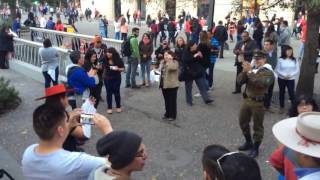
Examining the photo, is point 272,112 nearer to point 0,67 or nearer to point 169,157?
A: point 169,157

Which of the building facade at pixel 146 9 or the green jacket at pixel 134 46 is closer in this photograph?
the green jacket at pixel 134 46

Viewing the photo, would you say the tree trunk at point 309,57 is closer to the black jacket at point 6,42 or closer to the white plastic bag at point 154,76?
the white plastic bag at point 154,76

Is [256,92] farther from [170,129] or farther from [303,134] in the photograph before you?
[303,134]

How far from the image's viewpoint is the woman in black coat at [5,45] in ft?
48.1

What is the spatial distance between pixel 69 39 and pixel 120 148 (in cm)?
1364

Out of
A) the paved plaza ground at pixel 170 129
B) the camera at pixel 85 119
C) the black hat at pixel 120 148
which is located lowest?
the paved plaza ground at pixel 170 129

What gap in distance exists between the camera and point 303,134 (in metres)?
2.48

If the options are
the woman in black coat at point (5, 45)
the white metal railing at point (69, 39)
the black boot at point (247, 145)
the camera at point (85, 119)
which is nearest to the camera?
the camera at point (85, 119)

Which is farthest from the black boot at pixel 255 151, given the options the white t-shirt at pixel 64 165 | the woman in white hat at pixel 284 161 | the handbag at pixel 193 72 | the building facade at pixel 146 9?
the building facade at pixel 146 9

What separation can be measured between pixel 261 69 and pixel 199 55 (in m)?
3.19

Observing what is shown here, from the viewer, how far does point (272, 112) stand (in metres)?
9.02

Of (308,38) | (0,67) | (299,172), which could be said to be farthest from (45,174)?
(0,67)

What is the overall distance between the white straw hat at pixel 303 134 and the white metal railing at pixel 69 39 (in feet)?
33.0

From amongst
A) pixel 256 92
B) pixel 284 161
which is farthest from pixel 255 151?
pixel 284 161
